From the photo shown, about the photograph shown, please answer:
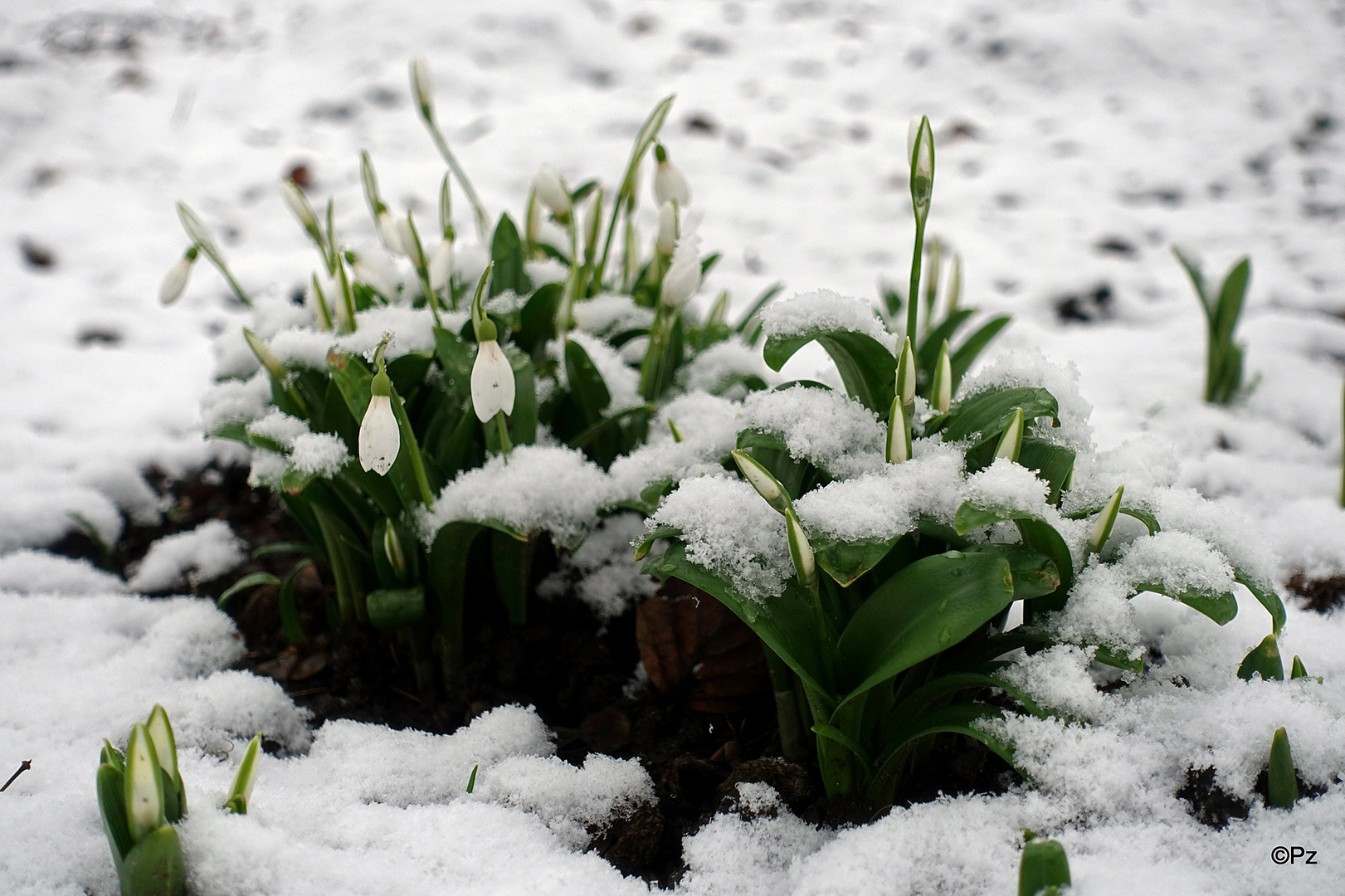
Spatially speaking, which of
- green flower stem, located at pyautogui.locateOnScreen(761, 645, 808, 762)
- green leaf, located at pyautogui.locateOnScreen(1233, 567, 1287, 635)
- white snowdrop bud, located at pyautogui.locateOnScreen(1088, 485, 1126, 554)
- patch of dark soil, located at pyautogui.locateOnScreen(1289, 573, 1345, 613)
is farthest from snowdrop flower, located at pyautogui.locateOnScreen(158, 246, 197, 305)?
patch of dark soil, located at pyautogui.locateOnScreen(1289, 573, 1345, 613)

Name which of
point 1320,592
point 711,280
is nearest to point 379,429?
point 1320,592

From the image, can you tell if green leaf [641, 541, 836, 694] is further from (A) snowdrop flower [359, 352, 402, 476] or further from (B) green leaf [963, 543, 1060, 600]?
(A) snowdrop flower [359, 352, 402, 476]

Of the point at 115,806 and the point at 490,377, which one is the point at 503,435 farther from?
the point at 115,806

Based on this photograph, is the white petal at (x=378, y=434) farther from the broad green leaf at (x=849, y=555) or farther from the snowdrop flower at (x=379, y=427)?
the broad green leaf at (x=849, y=555)

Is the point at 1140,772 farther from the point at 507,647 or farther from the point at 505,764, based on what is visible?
the point at 507,647

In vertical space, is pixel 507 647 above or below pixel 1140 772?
below

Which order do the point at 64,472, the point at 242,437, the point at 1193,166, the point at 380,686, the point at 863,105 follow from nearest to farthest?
the point at 242,437 → the point at 380,686 → the point at 64,472 → the point at 1193,166 → the point at 863,105

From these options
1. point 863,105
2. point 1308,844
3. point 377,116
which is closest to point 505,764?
point 1308,844
